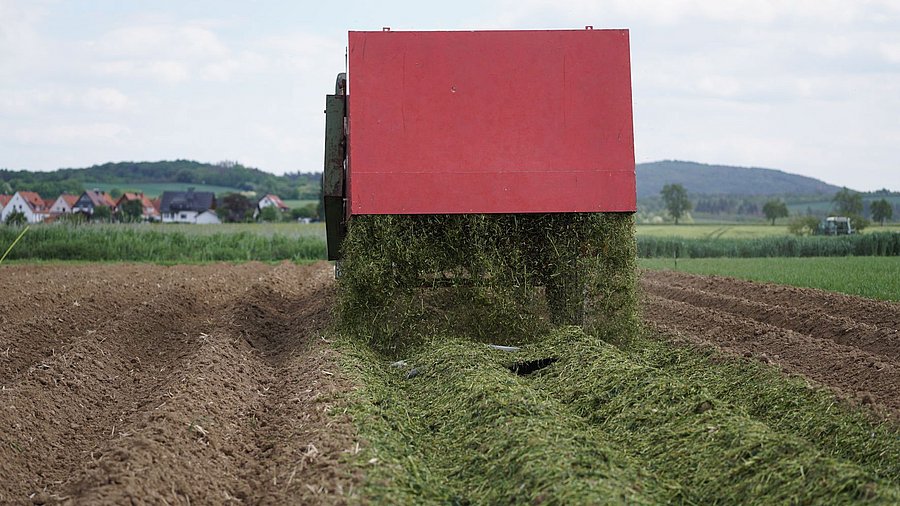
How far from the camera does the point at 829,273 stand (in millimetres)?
20516

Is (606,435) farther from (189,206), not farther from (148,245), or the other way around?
(189,206)

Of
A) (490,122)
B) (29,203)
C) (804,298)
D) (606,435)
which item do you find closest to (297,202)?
(29,203)

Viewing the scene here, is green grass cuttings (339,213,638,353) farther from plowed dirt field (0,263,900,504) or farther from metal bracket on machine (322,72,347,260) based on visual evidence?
metal bracket on machine (322,72,347,260)

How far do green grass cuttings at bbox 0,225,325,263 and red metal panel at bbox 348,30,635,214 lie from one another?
2005cm

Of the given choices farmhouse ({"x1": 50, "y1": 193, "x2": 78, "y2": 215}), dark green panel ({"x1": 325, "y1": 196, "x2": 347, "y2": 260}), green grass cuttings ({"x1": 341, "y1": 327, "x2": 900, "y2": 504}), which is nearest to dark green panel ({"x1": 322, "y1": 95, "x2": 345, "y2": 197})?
dark green panel ({"x1": 325, "y1": 196, "x2": 347, "y2": 260})

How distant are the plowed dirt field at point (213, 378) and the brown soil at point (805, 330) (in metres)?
0.04

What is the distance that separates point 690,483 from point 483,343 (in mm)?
4436

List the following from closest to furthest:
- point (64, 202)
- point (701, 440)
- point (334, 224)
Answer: point (701, 440)
point (334, 224)
point (64, 202)

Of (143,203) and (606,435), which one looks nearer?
(606,435)

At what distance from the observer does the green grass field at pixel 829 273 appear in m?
17.1

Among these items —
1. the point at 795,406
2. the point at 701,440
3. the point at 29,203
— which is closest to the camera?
the point at 701,440

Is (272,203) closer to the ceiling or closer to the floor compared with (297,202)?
closer to the floor

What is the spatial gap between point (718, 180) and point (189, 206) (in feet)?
219

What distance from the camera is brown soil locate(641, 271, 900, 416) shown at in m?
8.84
